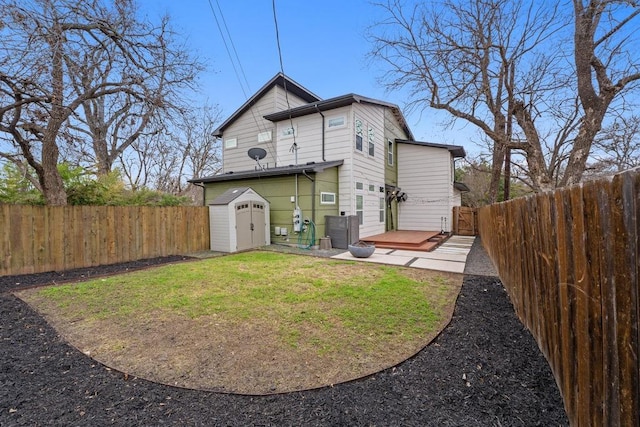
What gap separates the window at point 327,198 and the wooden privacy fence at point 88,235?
4229 millimetres

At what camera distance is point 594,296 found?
139 cm

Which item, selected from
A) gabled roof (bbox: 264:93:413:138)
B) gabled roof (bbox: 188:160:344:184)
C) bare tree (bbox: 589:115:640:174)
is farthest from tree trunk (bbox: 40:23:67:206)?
bare tree (bbox: 589:115:640:174)

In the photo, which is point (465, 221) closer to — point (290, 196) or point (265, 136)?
point (290, 196)

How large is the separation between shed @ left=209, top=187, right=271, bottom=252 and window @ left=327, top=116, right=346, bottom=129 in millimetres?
3715

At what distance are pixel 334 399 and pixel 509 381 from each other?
4.77 feet

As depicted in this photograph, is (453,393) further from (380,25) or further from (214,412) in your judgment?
(380,25)

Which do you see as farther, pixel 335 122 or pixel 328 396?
pixel 335 122

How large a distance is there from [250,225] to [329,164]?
11.2 feet

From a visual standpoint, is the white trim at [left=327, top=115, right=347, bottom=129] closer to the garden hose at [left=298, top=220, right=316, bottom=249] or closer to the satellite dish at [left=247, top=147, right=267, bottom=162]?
the satellite dish at [left=247, top=147, right=267, bottom=162]

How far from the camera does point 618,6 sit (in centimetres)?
648

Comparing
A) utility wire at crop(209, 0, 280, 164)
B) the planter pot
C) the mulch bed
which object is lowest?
the mulch bed

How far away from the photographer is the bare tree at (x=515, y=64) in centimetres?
709

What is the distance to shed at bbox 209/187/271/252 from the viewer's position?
9.06 m

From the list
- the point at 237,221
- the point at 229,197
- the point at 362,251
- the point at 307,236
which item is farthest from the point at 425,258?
the point at 229,197
